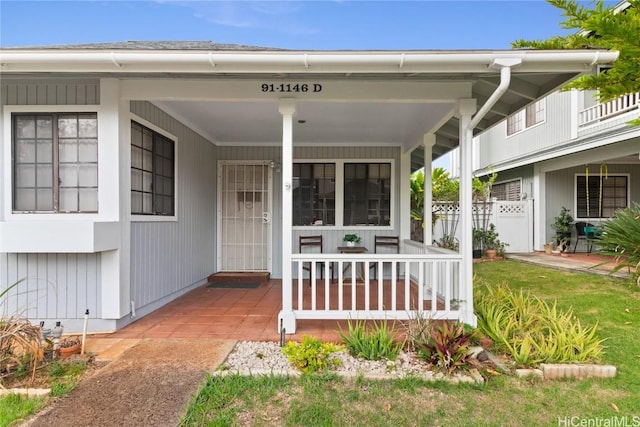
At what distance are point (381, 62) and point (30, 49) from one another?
303cm

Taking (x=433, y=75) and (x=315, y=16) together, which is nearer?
(x=433, y=75)

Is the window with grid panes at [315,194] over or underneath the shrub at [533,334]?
over

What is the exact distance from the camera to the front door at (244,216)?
6.57 meters

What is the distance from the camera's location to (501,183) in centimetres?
1276

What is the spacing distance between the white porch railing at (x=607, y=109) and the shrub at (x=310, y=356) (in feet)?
26.1

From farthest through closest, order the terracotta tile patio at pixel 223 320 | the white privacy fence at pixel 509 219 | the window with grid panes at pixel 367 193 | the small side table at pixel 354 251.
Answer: the white privacy fence at pixel 509 219 < the window with grid panes at pixel 367 193 < the small side table at pixel 354 251 < the terracotta tile patio at pixel 223 320

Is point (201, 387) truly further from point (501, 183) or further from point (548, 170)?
point (501, 183)

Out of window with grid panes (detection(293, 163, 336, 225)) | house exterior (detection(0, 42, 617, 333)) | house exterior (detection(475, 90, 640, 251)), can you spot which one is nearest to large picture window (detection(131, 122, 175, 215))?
house exterior (detection(0, 42, 617, 333))

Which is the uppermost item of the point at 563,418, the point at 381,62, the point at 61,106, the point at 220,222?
the point at 381,62

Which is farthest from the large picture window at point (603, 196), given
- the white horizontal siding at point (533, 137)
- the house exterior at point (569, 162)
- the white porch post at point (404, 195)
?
the white porch post at point (404, 195)

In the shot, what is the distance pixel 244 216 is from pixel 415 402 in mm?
4812

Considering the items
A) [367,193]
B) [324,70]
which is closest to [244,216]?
[367,193]

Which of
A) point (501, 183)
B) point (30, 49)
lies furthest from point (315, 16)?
point (30, 49)

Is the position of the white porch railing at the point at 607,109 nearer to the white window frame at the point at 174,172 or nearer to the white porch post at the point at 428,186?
the white porch post at the point at 428,186
